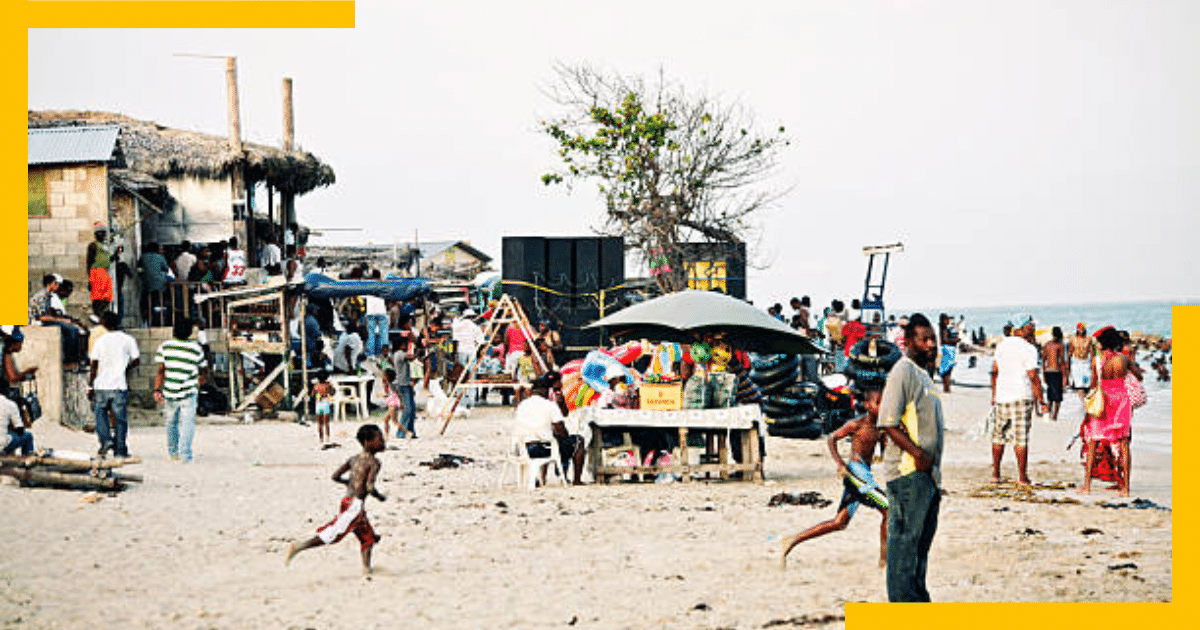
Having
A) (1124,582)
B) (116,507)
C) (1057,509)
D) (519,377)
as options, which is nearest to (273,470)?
(116,507)

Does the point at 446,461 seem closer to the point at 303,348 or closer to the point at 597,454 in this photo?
the point at 597,454

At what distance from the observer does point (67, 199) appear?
19.8 metres

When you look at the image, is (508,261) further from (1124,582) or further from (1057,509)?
(1124,582)

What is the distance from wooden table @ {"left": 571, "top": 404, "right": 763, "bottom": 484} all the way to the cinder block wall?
1060 centimetres

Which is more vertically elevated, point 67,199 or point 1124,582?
point 67,199

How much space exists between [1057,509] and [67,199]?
50.1 ft

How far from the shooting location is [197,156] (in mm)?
26188

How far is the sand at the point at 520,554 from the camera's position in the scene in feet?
23.7

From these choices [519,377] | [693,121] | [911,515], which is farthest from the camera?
[693,121]

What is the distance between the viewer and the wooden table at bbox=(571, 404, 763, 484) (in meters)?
12.1

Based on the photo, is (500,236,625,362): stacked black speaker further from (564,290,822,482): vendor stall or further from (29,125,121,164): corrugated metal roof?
(564,290,822,482): vendor stall

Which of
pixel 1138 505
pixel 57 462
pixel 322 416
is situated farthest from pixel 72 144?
pixel 1138 505

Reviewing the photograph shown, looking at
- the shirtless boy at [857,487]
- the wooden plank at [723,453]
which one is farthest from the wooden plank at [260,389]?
the shirtless boy at [857,487]

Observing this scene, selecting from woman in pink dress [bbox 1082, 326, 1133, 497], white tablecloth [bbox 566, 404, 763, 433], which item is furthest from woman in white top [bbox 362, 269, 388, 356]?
woman in pink dress [bbox 1082, 326, 1133, 497]
